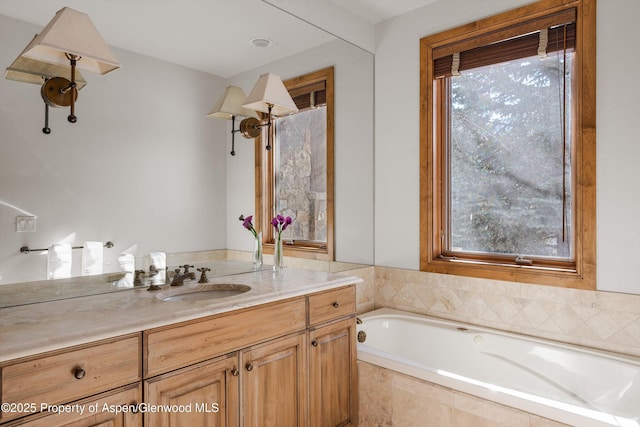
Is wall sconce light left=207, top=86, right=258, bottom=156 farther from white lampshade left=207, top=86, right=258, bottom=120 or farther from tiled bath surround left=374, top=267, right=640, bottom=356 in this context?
tiled bath surround left=374, top=267, right=640, bottom=356

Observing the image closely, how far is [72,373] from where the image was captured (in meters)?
1.15

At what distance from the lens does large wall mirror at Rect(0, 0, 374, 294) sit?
1461mm

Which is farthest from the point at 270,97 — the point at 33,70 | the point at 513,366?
the point at 513,366

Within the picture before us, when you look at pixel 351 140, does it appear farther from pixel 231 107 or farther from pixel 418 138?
pixel 231 107

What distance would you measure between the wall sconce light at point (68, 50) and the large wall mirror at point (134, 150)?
0.03m

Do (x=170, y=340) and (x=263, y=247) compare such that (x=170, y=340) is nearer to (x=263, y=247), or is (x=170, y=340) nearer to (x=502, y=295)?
(x=263, y=247)

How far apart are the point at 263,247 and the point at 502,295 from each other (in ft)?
4.86

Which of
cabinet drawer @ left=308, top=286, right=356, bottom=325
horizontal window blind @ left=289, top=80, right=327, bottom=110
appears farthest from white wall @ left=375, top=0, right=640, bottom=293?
cabinet drawer @ left=308, top=286, right=356, bottom=325

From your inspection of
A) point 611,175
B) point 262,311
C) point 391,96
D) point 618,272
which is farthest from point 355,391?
point 391,96

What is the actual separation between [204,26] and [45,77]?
0.84 meters

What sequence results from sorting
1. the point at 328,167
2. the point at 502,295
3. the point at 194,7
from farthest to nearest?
the point at 328,167
the point at 502,295
the point at 194,7

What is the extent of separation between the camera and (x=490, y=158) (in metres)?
2.56

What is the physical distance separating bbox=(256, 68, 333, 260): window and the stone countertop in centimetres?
59

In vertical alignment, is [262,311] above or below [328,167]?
below
